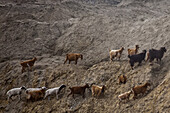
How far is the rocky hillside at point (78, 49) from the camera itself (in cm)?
1049

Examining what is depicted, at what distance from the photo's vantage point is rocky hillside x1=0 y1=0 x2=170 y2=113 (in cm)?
1049

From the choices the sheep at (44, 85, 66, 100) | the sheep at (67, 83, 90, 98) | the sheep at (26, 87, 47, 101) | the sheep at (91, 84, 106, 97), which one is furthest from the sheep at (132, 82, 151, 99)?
the sheep at (26, 87, 47, 101)

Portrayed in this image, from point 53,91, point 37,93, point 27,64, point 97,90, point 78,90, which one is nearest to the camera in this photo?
point 97,90

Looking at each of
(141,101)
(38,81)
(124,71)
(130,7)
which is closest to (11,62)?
(38,81)

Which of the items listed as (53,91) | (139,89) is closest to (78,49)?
(53,91)

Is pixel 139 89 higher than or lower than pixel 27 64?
higher

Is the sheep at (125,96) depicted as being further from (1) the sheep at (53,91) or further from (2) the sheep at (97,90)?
(1) the sheep at (53,91)

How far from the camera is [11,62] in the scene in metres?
15.5

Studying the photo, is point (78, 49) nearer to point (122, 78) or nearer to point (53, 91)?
point (53, 91)

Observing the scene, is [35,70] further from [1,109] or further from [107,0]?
[107,0]

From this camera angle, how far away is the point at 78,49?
17219 mm

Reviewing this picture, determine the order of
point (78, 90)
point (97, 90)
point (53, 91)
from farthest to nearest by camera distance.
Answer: point (53, 91) < point (78, 90) < point (97, 90)

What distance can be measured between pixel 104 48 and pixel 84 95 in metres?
6.23

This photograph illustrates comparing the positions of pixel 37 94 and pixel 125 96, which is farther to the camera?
pixel 37 94
